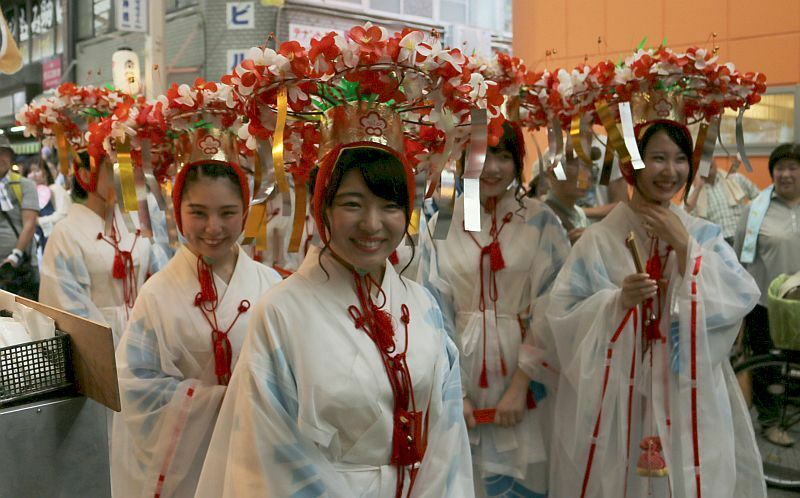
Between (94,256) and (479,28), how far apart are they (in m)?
9.34

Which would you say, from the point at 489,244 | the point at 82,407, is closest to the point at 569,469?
the point at 489,244

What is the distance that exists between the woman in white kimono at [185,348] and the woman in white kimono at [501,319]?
77 cm

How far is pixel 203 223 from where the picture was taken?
7.95 feet

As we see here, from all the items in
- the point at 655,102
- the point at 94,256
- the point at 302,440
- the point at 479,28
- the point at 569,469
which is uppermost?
the point at 479,28

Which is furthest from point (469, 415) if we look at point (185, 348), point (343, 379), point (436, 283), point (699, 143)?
point (699, 143)

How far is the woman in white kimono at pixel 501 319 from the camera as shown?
2.84 m

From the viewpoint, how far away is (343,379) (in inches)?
69.3

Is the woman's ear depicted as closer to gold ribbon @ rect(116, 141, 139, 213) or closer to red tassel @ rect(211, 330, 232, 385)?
gold ribbon @ rect(116, 141, 139, 213)

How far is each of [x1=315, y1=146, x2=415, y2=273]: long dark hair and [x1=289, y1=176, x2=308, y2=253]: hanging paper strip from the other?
311 millimetres

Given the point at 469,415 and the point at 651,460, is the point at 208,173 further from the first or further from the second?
the point at 651,460

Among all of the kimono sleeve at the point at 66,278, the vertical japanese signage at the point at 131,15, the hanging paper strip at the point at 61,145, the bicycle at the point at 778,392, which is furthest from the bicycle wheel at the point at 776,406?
the vertical japanese signage at the point at 131,15

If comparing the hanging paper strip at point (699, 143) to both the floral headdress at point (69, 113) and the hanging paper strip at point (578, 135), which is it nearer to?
the hanging paper strip at point (578, 135)

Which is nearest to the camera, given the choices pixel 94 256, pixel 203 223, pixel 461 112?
pixel 461 112

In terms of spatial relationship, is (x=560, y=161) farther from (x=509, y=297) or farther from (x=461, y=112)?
(x=461, y=112)
